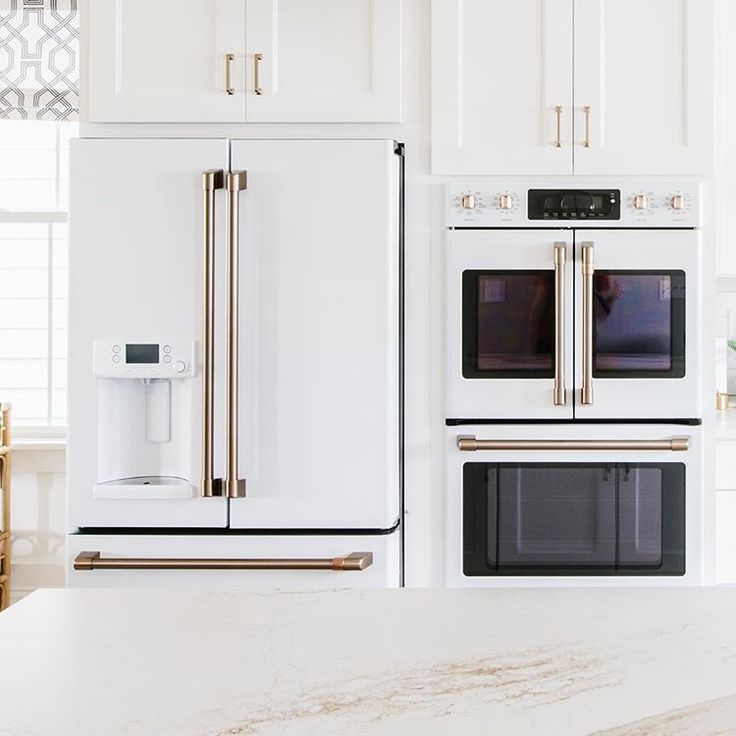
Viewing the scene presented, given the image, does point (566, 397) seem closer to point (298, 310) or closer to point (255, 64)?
point (298, 310)

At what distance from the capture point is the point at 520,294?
87.7 inches

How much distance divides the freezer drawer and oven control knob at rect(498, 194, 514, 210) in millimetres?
913

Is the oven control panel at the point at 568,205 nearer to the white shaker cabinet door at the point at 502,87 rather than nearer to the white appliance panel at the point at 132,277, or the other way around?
the white shaker cabinet door at the point at 502,87

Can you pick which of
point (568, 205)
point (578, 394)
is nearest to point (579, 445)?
point (578, 394)

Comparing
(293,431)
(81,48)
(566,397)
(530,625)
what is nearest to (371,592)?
(530,625)

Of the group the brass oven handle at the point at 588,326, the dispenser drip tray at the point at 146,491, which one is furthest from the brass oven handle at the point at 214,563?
the brass oven handle at the point at 588,326

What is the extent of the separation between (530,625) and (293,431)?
133 centimetres

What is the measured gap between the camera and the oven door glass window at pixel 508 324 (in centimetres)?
222

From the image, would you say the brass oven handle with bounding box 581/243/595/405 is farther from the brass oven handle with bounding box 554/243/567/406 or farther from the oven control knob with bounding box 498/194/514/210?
the oven control knob with bounding box 498/194/514/210

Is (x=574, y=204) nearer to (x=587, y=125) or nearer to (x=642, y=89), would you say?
(x=587, y=125)

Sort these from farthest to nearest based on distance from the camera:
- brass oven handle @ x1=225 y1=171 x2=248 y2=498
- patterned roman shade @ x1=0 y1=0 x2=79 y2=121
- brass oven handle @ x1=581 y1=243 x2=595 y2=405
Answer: patterned roman shade @ x1=0 y1=0 x2=79 y2=121
brass oven handle @ x1=581 y1=243 x2=595 y2=405
brass oven handle @ x1=225 y1=171 x2=248 y2=498

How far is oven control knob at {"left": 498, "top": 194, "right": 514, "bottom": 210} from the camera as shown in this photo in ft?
7.31

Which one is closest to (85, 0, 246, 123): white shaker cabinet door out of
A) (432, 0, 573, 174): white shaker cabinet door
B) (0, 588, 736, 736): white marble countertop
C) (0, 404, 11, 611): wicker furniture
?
(432, 0, 573, 174): white shaker cabinet door

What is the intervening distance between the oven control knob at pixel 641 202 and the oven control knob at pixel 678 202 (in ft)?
0.22
